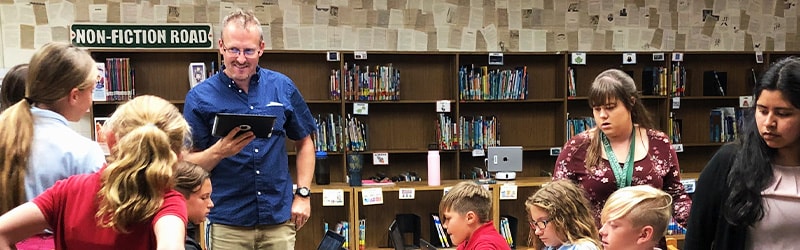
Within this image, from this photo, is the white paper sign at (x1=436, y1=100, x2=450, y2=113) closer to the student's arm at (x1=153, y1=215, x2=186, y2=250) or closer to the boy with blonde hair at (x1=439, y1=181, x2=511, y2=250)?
the boy with blonde hair at (x1=439, y1=181, x2=511, y2=250)

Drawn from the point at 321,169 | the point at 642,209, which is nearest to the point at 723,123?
the point at 321,169

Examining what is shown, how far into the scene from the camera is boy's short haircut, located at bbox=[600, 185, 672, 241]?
1868mm

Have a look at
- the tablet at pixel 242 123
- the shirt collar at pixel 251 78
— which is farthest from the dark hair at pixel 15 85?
the shirt collar at pixel 251 78

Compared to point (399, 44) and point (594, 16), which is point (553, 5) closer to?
point (594, 16)

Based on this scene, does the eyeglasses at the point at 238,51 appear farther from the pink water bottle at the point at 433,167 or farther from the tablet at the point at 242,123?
the pink water bottle at the point at 433,167

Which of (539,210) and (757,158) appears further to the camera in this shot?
(539,210)

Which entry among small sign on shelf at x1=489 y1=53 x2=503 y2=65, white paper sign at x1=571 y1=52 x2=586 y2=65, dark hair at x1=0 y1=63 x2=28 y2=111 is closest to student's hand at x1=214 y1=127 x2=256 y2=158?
dark hair at x1=0 y1=63 x2=28 y2=111

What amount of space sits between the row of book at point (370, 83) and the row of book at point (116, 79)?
5.07 feet

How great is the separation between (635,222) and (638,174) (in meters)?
0.43

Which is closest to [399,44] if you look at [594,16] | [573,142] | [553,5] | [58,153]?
[553,5]

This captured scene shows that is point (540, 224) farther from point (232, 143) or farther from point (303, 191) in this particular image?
point (232, 143)

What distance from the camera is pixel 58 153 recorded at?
1562 millimetres

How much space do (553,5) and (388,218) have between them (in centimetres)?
236

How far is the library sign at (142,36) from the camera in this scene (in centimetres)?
463
